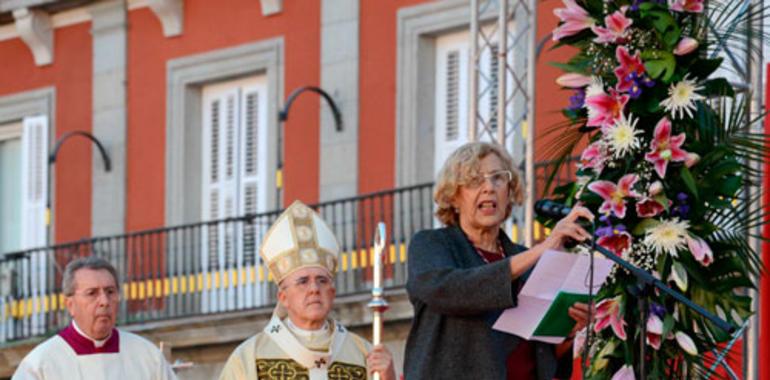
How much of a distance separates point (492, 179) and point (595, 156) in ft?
1.84

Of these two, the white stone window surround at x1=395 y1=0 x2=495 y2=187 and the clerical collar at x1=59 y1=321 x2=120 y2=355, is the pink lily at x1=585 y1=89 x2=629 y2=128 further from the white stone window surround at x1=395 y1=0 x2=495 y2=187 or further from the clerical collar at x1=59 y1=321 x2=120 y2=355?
the white stone window surround at x1=395 y1=0 x2=495 y2=187

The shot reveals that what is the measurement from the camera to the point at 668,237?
27.8 feet

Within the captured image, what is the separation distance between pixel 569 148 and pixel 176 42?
13.6m

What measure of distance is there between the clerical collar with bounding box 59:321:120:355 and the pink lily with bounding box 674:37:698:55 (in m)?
3.43

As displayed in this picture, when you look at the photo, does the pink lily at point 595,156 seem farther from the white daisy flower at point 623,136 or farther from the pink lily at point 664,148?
the pink lily at point 664,148

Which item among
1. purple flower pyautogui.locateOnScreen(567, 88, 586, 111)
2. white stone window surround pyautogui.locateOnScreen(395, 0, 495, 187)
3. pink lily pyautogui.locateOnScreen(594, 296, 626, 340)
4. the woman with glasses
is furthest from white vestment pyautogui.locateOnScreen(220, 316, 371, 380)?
white stone window surround pyautogui.locateOnScreen(395, 0, 495, 187)

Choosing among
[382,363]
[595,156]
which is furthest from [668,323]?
[382,363]

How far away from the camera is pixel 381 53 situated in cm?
2031

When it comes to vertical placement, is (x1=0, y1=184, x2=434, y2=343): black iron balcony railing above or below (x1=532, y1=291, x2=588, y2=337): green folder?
above

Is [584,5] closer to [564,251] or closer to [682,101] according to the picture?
[682,101]

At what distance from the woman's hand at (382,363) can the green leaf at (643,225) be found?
0.95m

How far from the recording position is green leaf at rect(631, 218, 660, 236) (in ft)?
27.9

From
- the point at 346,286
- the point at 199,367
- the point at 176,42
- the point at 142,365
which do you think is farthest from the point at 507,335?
the point at 176,42

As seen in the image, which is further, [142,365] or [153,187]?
[153,187]
